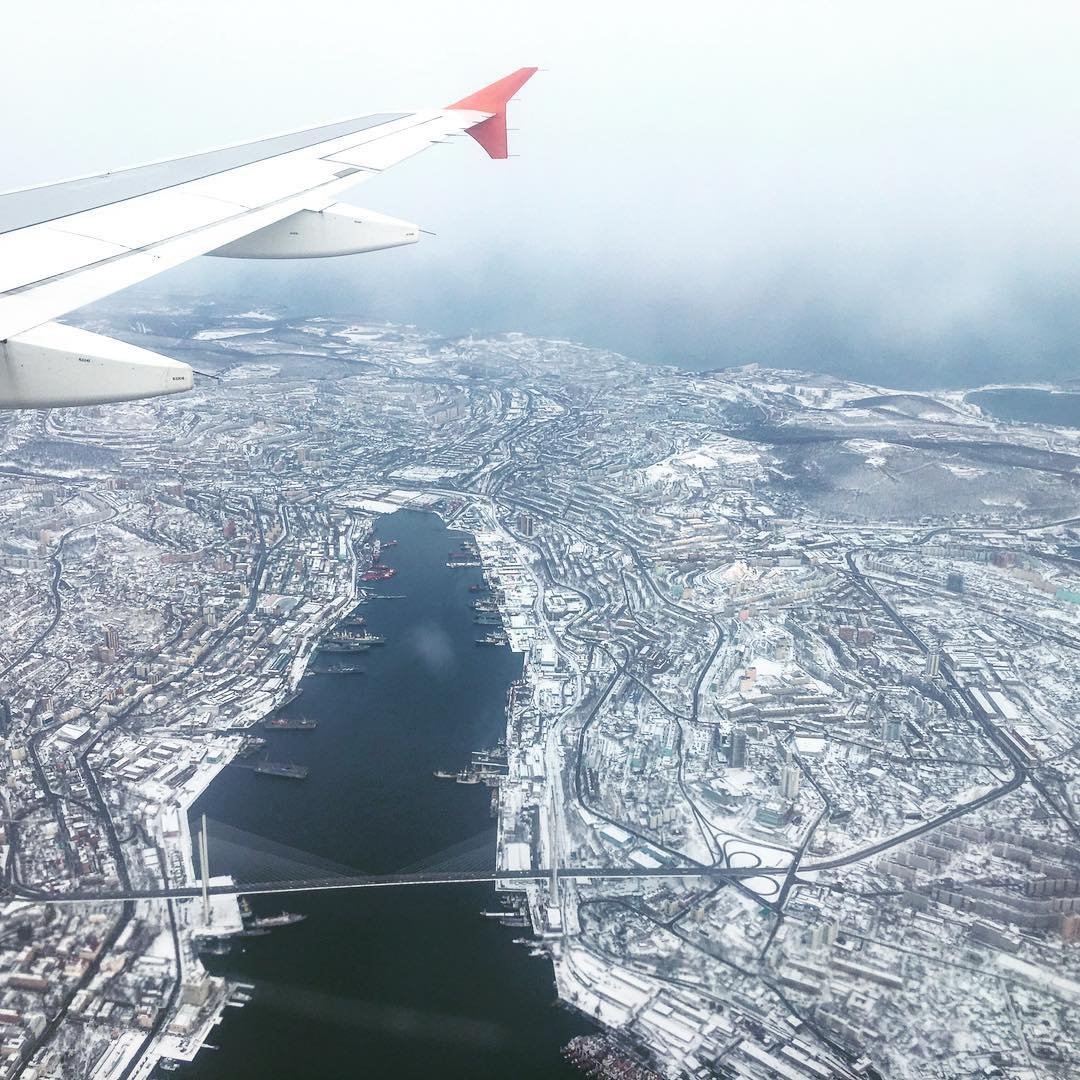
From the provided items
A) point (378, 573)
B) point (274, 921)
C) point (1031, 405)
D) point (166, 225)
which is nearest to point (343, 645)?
point (378, 573)

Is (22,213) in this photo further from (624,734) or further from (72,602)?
Answer: (72,602)

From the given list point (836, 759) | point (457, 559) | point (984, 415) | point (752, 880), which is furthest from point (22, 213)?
point (984, 415)

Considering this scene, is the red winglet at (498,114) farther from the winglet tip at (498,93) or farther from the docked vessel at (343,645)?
the docked vessel at (343,645)

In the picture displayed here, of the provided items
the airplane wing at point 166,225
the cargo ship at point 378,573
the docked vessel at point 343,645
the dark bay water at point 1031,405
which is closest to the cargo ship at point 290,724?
the docked vessel at point 343,645

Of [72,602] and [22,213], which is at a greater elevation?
[22,213]

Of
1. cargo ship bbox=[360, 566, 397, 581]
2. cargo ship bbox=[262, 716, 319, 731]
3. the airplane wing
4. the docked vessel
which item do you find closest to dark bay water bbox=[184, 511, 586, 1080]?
cargo ship bbox=[262, 716, 319, 731]

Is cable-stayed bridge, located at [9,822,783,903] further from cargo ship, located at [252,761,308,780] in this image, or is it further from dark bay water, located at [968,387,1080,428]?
dark bay water, located at [968,387,1080,428]
